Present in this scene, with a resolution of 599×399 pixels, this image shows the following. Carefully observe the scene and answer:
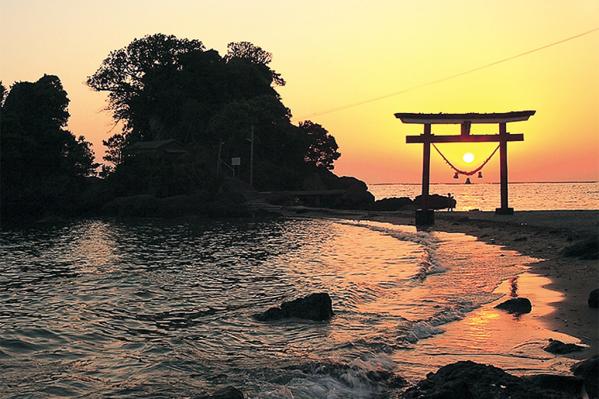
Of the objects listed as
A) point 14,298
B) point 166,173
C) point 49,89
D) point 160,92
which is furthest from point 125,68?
point 14,298

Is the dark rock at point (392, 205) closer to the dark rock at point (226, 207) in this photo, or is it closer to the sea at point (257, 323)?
Answer: the dark rock at point (226, 207)

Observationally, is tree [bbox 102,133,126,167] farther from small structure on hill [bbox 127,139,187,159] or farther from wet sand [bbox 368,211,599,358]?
wet sand [bbox 368,211,599,358]

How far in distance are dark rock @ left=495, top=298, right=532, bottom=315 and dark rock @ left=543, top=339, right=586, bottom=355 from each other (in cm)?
281

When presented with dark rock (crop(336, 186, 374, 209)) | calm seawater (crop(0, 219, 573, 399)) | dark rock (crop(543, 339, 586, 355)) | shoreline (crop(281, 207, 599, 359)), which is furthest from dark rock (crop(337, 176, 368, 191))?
dark rock (crop(543, 339, 586, 355))

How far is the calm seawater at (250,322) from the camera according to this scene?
7625 mm

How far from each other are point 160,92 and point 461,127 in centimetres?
5047

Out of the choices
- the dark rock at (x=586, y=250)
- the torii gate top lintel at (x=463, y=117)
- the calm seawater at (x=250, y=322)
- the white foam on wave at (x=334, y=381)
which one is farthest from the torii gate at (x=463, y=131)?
the white foam on wave at (x=334, y=381)

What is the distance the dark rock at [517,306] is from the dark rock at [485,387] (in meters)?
5.62

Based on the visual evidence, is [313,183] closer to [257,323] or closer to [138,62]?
[138,62]

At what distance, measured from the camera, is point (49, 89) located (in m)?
61.8

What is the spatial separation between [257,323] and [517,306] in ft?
18.1

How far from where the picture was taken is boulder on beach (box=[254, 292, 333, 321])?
1145 centimetres

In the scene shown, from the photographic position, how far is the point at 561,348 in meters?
8.14

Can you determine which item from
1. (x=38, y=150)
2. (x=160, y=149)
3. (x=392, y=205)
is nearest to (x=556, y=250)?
(x=392, y=205)
